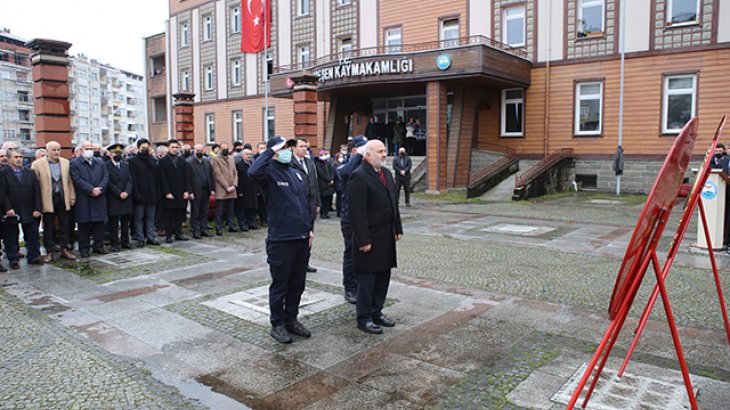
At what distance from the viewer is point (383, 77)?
22094 mm

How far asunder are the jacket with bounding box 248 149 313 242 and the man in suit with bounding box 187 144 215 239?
647 centimetres

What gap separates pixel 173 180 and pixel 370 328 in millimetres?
7029

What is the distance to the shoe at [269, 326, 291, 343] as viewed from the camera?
5.36 meters

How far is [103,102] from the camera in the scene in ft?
347

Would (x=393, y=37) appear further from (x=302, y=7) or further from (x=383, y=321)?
(x=383, y=321)

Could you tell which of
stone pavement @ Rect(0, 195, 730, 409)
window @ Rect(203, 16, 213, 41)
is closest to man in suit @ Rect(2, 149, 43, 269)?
stone pavement @ Rect(0, 195, 730, 409)

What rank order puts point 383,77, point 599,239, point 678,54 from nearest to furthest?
point 599,239 → point 678,54 → point 383,77

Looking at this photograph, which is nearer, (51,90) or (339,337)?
(339,337)

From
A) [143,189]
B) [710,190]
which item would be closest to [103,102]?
[143,189]

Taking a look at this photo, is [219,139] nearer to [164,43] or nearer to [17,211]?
[164,43]

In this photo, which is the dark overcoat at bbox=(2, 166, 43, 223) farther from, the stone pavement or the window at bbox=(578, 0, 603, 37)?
the window at bbox=(578, 0, 603, 37)

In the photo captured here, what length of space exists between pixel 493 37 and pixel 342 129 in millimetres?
8411

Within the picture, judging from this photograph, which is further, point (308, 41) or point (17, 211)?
point (308, 41)

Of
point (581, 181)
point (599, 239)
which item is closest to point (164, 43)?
point (581, 181)
